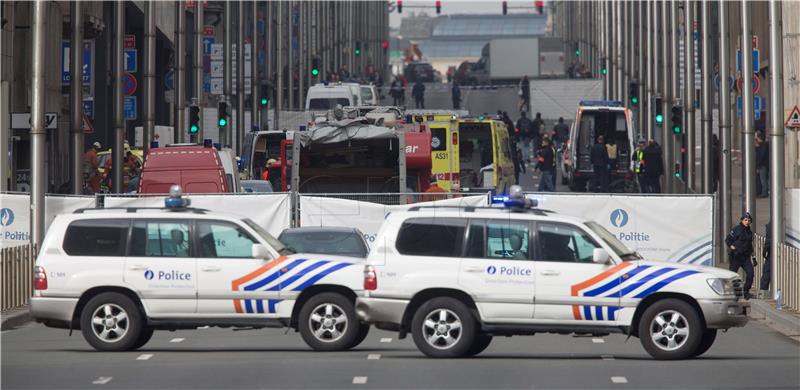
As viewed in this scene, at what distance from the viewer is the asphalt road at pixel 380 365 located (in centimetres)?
1486

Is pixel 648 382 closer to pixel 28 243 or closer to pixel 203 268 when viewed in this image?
pixel 203 268

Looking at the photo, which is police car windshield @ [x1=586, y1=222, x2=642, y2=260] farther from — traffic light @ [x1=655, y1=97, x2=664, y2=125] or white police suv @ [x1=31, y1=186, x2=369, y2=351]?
traffic light @ [x1=655, y1=97, x2=664, y2=125]

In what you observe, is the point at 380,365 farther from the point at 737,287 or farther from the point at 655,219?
the point at 655,219

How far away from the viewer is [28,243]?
25.4m

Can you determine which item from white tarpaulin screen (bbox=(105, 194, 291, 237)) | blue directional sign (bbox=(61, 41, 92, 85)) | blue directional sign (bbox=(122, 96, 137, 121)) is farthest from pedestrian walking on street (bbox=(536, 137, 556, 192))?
white tarpaulin screen (bbox=(105, 194, 291, 237))

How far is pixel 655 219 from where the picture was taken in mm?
25828

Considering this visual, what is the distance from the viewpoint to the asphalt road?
1486 centimetres

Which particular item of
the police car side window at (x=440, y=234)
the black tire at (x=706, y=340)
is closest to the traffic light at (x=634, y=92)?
the black tire at (x=706, y=340)

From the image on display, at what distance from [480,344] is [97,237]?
4515mm

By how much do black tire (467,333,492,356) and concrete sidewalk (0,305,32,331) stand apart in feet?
21.8

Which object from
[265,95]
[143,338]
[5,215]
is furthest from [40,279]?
[265,95]

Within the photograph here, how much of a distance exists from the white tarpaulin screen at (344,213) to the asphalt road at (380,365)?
608 cm

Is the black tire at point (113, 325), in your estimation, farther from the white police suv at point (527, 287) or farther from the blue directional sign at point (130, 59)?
the blue directional sign at point (130, 59)

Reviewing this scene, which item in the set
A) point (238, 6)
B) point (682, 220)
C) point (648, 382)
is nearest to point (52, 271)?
point (648, 382)
